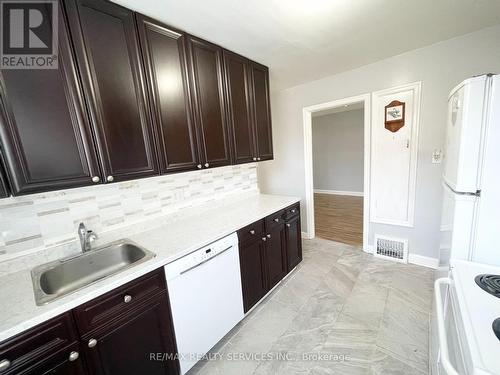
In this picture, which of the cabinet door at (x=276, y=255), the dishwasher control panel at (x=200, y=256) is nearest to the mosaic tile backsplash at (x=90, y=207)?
the dishwasher control panel at (x=200, y=256)

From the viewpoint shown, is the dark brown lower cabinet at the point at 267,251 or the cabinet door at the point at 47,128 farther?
the dark brown lower cabinet at the point at 267,251

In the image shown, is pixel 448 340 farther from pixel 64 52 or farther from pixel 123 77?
pixel 64 52

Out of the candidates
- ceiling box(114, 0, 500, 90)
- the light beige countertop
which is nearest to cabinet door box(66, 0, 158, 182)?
ceiling box(114, 0, 500, 90)

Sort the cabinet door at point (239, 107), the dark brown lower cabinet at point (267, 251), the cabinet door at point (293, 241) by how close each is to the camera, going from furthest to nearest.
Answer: the cabinet door at point (293, 241), the cabinet door at point (239, 107), the dark brown lower cabinet at point (267, 251)

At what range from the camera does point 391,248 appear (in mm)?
2568

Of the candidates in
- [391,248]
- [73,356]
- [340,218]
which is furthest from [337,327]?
[340,218]

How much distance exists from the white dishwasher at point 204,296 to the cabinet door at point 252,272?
0.08 m

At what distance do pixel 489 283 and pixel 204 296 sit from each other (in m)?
1.51

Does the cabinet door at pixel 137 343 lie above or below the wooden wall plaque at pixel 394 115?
below

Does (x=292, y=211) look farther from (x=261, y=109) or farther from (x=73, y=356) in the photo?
(x=73, y=356)

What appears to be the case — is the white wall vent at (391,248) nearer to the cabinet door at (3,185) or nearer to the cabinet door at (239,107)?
the cabinet door at (239,107)

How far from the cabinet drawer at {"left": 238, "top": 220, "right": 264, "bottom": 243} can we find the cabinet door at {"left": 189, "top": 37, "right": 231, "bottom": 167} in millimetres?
622

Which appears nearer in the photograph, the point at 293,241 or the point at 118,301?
the point at 118,301

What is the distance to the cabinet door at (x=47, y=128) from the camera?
938 millimetres
